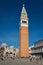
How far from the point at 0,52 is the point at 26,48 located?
175 ft

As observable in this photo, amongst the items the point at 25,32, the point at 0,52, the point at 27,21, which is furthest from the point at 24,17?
the point at 0,52

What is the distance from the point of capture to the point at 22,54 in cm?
7669

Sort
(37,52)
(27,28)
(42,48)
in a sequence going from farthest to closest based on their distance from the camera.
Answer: (27,28) < (37,52) < (42,48)

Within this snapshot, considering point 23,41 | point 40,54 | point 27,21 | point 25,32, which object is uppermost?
point 27,21

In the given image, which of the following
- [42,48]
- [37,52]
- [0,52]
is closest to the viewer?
[42,48]

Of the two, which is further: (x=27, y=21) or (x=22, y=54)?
(x=27, y=21)

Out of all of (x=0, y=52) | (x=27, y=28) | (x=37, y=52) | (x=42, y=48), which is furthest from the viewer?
(x=0, y=52)

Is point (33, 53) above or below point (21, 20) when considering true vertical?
below

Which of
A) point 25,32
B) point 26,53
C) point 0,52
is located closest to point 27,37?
point 25,32

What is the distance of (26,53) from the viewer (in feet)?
252

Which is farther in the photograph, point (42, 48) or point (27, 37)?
point (27, 37)

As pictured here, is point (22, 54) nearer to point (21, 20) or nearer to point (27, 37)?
point (27, 37)

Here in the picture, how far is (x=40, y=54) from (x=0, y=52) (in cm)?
6138

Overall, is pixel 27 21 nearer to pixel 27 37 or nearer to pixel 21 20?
pixel 21 20
